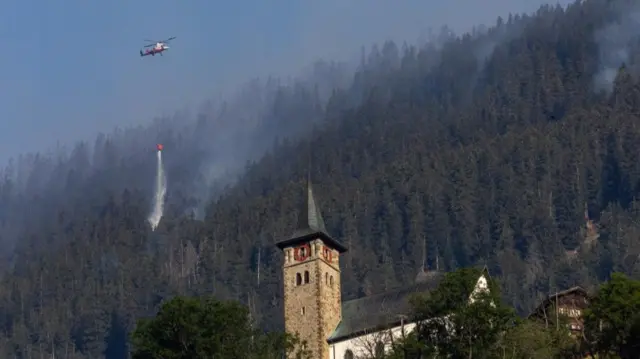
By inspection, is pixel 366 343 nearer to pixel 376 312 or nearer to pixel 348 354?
pixel 348 354

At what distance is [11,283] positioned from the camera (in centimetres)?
19800

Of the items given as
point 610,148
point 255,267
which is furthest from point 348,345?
point 610,148

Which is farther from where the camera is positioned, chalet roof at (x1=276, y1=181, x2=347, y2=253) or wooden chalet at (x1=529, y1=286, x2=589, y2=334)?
chalet roof at (x1=276, y1=181, x2=347, y2=253)

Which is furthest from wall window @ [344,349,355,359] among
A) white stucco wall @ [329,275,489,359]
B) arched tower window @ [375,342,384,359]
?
arched tower window @ [375,342,384,359]

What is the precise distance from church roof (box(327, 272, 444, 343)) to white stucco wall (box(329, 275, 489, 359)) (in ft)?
1.55

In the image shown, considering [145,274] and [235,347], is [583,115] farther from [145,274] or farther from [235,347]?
[235,347]

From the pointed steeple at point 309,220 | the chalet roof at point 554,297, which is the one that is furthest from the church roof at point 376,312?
the chalet roof at point 554,297

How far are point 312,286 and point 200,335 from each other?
1358 cm

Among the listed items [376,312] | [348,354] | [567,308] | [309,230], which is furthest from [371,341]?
[567,308]

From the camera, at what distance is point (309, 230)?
9200 cm

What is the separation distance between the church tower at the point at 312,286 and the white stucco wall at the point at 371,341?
2.81 feet

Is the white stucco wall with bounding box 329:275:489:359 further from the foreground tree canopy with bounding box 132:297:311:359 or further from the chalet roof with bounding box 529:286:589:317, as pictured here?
the chalet roof with bounding box 529:286:589:317

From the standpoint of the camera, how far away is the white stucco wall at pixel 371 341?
7700 centimetres

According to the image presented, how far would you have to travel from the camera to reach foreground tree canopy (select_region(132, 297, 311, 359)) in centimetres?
7681
